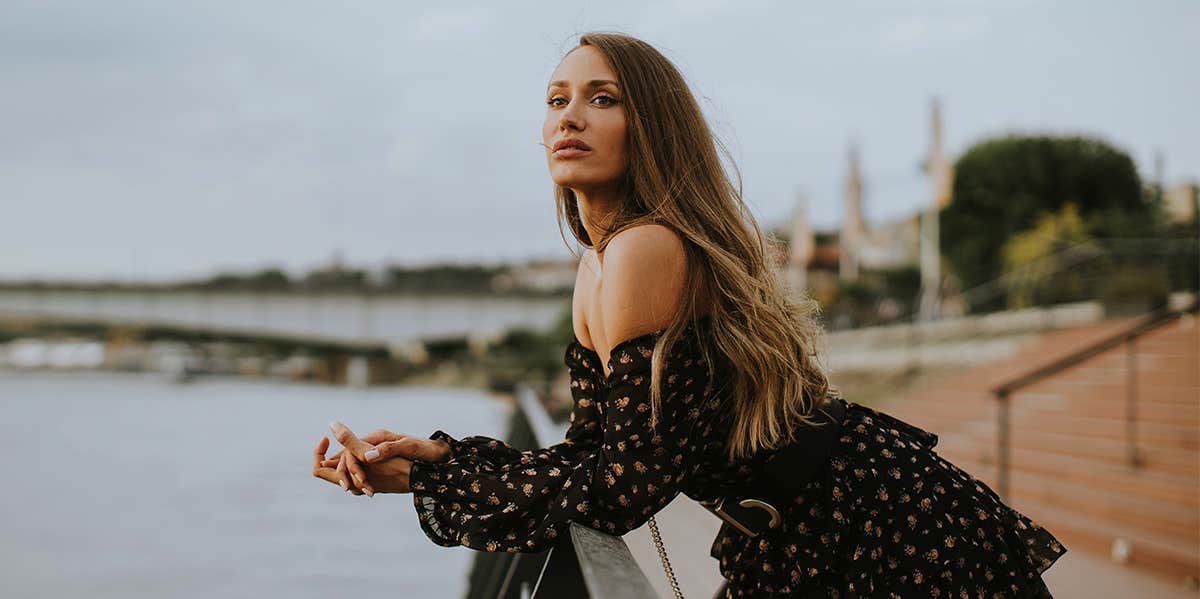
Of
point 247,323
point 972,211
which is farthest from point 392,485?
point 972,211

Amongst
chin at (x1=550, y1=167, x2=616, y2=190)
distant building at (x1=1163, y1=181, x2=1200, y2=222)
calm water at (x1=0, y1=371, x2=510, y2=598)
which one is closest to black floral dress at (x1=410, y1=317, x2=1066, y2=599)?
chin at (x1=550, y1=167, x2=616, y2=190)

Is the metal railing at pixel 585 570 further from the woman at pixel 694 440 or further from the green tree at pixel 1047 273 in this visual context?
the green tree at pixel 1047 273

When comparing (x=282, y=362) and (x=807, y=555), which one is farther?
(x=282, y=362)

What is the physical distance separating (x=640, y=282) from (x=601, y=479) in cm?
29

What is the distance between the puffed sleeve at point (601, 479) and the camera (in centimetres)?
135

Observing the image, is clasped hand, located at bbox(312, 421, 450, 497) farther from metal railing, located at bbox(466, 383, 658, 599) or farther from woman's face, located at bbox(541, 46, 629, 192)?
woman's face, located at bbox(541, 46, 629, 192)

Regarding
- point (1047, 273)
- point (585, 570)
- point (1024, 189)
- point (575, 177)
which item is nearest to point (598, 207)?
point (575, 177)

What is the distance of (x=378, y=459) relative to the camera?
4.86ft

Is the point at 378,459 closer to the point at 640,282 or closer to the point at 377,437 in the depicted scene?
the point at 377,437

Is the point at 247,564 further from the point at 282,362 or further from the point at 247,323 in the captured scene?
the point at 282,362

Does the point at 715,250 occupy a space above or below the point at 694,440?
above

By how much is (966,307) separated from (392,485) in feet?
67.6

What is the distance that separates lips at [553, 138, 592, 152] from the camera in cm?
153

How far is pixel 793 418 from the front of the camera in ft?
4.86
